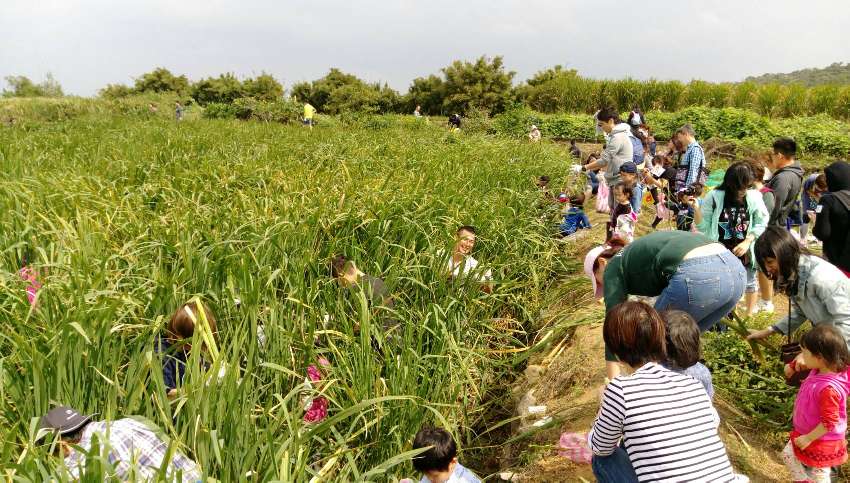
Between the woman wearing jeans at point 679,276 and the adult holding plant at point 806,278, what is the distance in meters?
0.14

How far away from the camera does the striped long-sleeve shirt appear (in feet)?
5.61

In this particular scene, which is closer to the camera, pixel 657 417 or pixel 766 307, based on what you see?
pixel 657 417

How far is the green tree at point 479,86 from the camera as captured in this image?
22.7m

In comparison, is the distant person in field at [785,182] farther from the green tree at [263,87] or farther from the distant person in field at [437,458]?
the green tree at [263,87]

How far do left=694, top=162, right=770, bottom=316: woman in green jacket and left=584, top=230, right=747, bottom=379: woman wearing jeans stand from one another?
1.39 m

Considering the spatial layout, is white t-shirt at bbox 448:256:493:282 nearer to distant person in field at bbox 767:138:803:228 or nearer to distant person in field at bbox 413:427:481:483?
distant person in field at bbox 413:427:481:483

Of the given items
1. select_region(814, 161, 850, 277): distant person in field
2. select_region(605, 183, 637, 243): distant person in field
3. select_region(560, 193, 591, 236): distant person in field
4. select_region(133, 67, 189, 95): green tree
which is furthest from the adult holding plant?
select_region(133, 67, 189, 95): green tree

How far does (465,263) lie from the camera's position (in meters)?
3.72

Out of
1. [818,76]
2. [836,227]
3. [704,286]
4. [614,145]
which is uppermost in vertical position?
[818,76]

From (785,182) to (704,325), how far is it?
2.17m

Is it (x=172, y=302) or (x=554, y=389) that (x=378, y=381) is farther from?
(x=554, y=389)

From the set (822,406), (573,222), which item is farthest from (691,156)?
(822,406)

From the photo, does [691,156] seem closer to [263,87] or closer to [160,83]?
[263,87]

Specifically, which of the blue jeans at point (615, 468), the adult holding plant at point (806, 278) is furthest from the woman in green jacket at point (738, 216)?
the blue jeans at point (615, 468)
